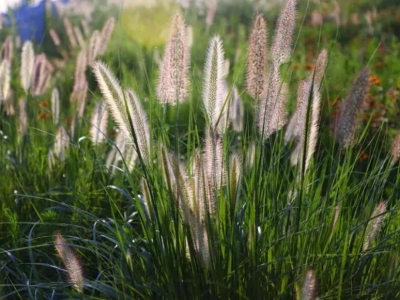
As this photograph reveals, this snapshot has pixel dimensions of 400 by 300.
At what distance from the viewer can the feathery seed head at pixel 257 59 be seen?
247 cm

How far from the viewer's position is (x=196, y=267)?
2.35m

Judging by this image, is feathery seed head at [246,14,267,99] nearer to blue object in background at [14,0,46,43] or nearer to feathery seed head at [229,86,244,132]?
feathery seed head at [229,86,244,132]

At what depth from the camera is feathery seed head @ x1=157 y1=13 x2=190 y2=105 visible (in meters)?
2.49

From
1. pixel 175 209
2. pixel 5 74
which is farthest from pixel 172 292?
pixel 5 74

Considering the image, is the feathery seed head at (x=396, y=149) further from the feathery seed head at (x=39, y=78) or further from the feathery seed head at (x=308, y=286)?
the feathery seed head at (x=39, y=78)

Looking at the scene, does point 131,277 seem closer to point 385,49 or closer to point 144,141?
point 144,141

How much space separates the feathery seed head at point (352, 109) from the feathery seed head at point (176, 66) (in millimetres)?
444

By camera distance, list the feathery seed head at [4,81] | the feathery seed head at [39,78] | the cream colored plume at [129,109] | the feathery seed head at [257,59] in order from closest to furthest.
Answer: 1. the cream colored plume at [129,109]
2. the feathery seed head at [257,59]
3. the feathery seed head at [4,81]
4. the feathery seed head at [39,78]

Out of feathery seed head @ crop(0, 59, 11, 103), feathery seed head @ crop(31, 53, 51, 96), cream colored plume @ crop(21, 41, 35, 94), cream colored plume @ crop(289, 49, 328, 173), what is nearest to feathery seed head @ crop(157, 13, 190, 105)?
cream colored plume @ crop(289, 49, 328, 173)

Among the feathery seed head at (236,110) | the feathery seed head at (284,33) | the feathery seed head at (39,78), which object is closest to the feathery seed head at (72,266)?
the feathery seed head at (284,33)

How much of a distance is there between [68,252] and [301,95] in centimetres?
81

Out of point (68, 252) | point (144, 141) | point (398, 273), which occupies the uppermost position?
point (144, 141)

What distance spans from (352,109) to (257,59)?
298 millimetres

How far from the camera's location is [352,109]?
2.49 m
